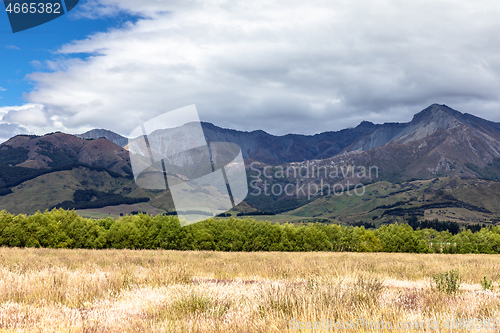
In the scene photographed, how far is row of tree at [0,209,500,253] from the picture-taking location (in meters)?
48.4

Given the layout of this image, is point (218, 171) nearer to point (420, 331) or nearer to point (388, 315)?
point (388, 315)

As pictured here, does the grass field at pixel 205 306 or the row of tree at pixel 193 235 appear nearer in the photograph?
the grass field at pixel 205 306

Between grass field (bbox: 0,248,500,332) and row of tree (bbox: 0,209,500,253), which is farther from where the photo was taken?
row of tree (bbox: 0,209,500,253)

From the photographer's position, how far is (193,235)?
53594 millimetres

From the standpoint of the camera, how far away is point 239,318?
7.53m

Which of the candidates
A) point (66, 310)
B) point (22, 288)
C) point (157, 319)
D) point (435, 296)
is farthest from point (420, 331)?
point (22, 288)

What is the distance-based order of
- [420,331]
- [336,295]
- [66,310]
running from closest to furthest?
[420,331]
[66,310]
[336,295]

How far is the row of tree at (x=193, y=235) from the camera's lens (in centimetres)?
4844

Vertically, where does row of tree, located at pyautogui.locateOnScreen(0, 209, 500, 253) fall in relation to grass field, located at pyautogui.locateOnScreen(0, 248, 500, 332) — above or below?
below

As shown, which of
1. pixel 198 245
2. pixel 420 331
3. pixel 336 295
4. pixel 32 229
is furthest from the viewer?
pixel 198 245

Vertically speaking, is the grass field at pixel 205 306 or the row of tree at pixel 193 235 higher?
the grass field at pixel 205 306

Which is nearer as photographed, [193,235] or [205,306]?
[205,306]

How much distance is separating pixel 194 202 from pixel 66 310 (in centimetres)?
600

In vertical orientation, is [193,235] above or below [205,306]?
below
